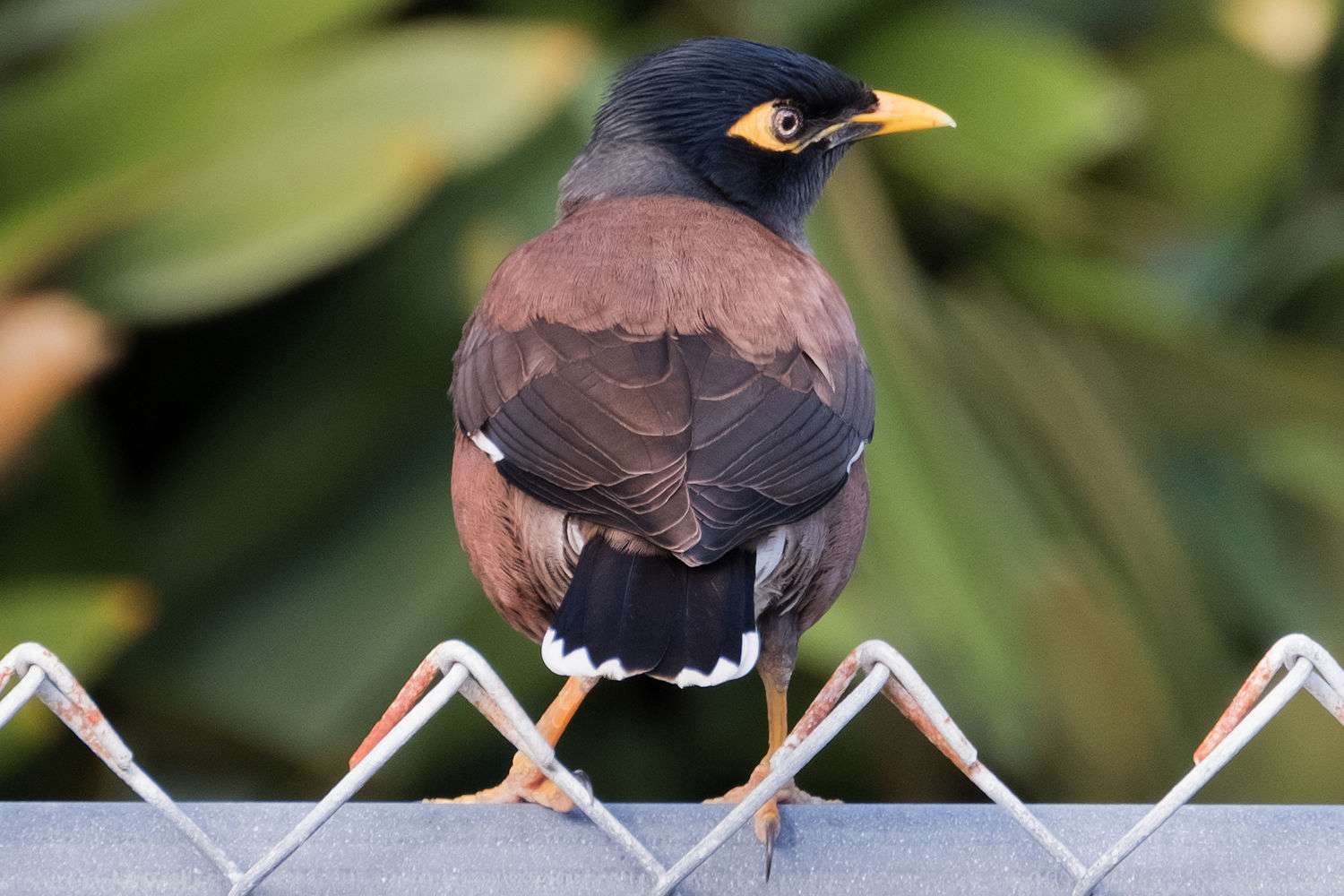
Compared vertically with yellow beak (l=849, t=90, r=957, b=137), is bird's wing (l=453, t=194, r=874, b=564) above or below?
below

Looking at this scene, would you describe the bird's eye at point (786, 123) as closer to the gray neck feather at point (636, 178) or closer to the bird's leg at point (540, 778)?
the gray neck feather at point (636, 178)

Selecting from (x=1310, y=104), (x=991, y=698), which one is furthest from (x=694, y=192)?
(x=1310, y=104)

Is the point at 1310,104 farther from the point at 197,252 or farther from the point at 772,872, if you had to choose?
the point at 772,872

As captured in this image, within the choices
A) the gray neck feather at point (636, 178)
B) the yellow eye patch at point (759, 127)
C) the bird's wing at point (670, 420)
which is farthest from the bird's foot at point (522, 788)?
the yellow eye patch at point (759, 127)

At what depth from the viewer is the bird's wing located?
7.06 feet

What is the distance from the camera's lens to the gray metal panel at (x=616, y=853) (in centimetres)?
146

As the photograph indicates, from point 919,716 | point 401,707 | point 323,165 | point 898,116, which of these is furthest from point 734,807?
point 323,165

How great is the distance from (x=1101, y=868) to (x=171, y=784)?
2998mm

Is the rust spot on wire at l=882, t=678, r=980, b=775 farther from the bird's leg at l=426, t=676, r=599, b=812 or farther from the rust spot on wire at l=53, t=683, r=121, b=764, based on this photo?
the rust spot on wire at l=53, t=683, r=121, b=764

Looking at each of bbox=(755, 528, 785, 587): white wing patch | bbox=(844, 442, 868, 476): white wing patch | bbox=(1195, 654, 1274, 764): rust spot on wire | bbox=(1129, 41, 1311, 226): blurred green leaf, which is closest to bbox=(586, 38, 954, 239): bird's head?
bbox=(844, 442, 868, 476): white wing patch

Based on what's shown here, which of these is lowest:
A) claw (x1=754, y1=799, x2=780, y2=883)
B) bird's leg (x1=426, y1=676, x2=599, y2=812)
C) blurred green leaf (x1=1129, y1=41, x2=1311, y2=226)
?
blurred green leaf (x1=1129, y1=41, x2=1311, y2=226)

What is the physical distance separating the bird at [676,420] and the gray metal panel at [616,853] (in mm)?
206

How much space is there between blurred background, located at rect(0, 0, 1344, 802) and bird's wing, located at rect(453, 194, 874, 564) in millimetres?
1016

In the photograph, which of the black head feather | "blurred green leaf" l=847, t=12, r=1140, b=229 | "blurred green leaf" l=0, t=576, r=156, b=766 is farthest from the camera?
"blurred green leaf" l=847, t=12, r=1140, b=229
